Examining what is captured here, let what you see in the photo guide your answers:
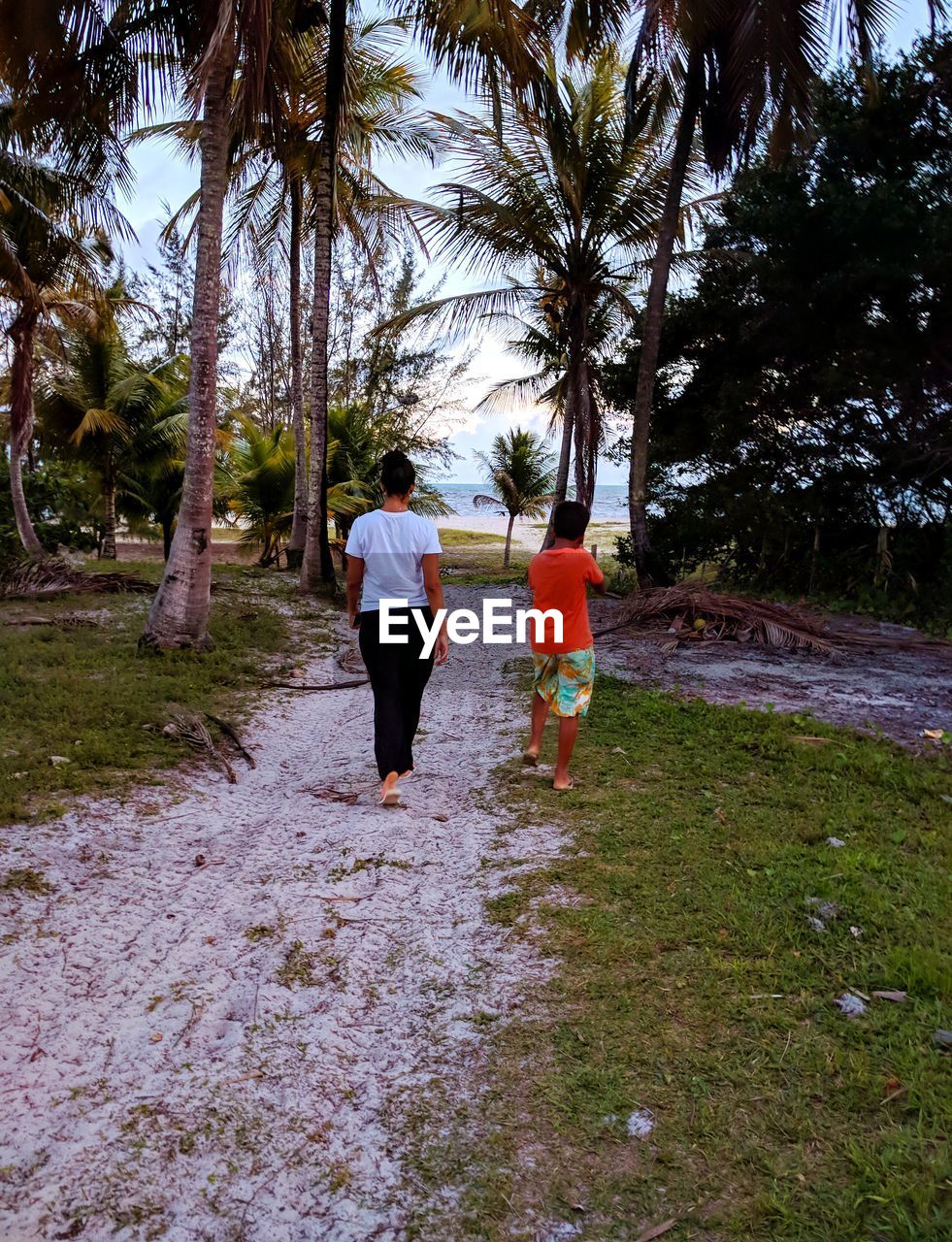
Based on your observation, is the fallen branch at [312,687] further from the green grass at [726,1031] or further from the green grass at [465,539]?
the green grass at [465,539]

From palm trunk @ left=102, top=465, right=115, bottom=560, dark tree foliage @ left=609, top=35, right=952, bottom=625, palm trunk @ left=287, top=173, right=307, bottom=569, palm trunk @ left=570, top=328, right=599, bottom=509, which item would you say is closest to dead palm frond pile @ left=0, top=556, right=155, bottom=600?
palm trunk @ left=287, top=173, right=307, bottom=569

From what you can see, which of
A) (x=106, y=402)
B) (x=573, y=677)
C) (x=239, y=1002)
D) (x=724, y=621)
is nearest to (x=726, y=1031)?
(x=239, y=1002)

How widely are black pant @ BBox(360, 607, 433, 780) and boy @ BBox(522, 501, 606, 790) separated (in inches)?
27.5

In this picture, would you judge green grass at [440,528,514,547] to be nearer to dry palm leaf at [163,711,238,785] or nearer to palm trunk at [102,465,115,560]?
palm trunk at [102,465,115,560]

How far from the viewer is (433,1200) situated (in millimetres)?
2127

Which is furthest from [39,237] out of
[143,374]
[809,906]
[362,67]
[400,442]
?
[809,906]

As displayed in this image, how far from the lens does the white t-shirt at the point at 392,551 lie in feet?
14.9

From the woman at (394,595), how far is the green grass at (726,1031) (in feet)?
3.04

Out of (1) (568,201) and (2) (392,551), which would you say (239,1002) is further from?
(1) (568,201)

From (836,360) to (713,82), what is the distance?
4266 mm

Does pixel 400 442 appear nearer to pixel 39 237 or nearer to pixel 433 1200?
pixel 39 237

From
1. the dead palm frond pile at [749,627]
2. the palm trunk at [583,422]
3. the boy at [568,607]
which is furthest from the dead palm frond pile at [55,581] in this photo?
the boy at [568,607]

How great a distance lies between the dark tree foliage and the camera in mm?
11266

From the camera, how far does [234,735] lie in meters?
5.97
